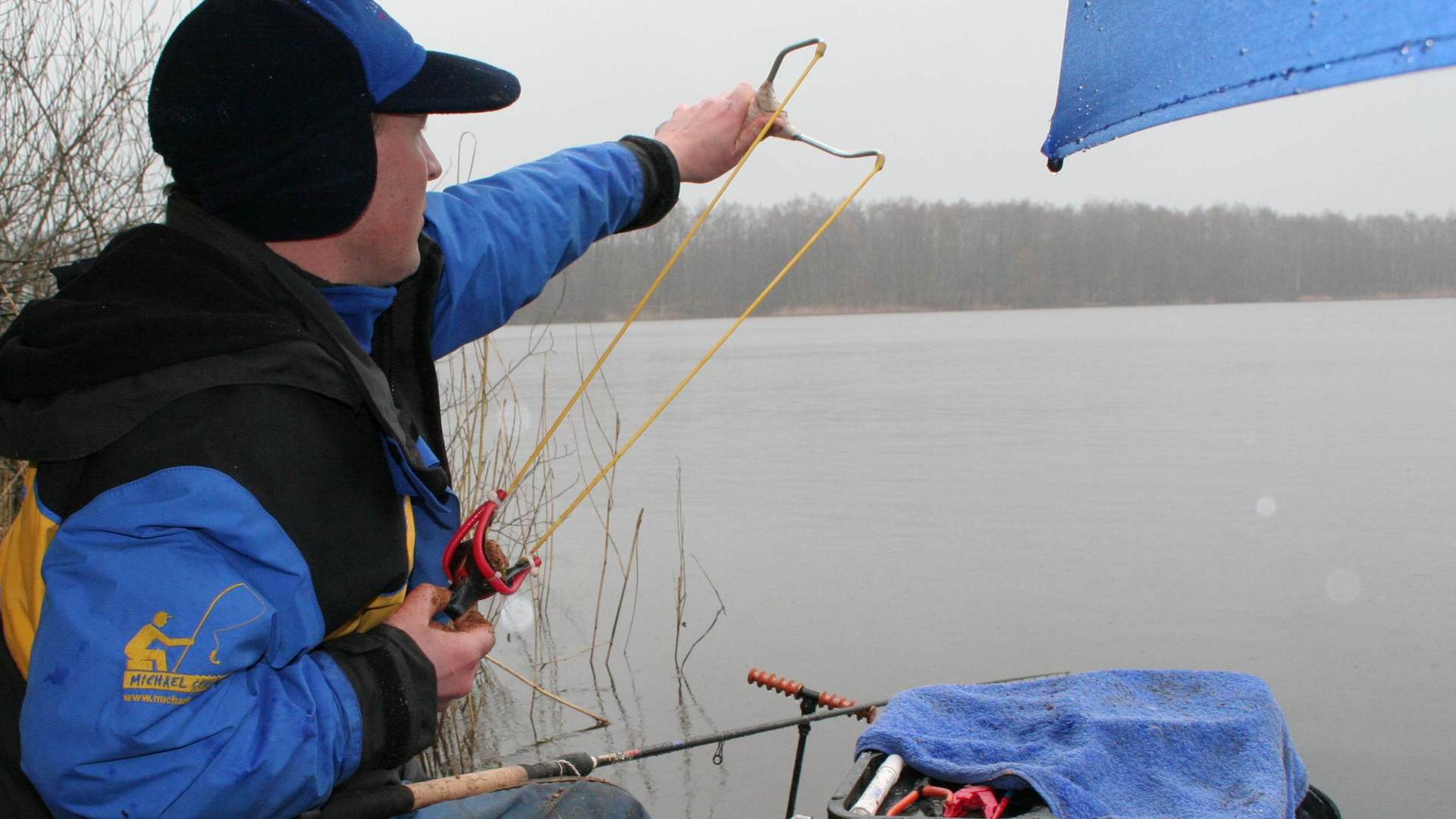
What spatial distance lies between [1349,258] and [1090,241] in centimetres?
616

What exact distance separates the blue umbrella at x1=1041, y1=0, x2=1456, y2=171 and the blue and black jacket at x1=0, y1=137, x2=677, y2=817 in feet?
3.42

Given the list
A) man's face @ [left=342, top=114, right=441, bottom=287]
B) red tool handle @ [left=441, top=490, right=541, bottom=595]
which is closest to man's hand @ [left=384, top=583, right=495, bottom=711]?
red tool handle @ [left=441, top=490, right=541, bottom=595]

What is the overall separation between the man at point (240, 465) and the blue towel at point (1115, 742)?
103 centimetres

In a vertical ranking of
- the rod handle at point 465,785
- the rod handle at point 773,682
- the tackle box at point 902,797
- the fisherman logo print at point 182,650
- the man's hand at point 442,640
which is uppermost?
the fisherman logo print at point 182,650

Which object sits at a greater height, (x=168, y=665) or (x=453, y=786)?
(x=168, y=665)

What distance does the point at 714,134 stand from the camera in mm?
2223

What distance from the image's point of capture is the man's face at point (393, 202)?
145 cm

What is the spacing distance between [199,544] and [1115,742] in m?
1.69

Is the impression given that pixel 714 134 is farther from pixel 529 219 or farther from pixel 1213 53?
pixel 1213 53

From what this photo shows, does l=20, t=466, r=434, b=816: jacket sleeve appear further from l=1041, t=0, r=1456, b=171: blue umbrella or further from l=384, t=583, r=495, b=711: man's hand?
l=1041, t=0, r=1456, b=171: blue umbrella

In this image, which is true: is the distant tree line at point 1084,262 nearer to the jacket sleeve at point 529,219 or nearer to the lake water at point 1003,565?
the lake water at point 1003,565

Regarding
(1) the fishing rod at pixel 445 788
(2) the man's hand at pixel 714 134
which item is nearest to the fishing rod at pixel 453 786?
(1) the fishing rod at pixel 445 788

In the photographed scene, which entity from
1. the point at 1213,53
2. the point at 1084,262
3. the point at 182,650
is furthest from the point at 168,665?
the point at 1084,262

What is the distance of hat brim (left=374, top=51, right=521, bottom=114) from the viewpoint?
143 cm
